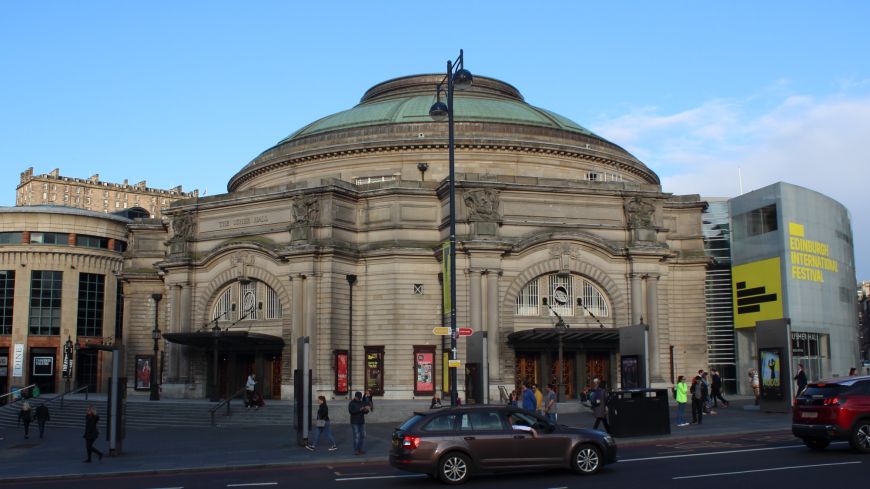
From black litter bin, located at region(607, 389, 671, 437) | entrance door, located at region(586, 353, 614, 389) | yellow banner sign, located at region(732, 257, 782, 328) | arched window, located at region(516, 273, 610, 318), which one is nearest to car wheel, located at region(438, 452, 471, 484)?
black litter bin, located at region(607, 389, 671, 437)

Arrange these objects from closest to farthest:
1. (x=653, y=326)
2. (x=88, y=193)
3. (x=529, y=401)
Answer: (x=529, y=401)
(x=653, y=326)
(x=88, y=193)

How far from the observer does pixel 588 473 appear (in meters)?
19.4

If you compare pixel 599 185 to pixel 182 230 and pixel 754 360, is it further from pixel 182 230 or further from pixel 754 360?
pixel 182 230

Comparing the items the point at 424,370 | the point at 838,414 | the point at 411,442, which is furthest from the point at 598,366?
the point at 411,442

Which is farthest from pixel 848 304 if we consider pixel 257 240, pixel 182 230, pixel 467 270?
pixel 182 230

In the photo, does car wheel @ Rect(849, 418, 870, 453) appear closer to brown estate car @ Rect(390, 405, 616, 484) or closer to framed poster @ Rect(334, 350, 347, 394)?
brown estate car @ Rect(390, 405, 616, 484)

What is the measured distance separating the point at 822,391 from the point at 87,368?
6558 centimetres

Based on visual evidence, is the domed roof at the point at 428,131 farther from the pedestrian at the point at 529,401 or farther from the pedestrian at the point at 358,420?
the pedestrian at the point at 358,420

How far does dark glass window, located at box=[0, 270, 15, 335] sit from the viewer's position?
71.3 metres

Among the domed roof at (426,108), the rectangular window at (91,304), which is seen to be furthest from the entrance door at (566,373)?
the rectangular window at (91,304)

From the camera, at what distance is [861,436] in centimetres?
2144

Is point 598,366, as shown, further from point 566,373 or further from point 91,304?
point 91,304

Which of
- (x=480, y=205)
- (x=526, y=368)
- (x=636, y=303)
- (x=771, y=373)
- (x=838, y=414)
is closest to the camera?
(x=838, y=414)

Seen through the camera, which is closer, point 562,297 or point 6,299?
point 562,297
